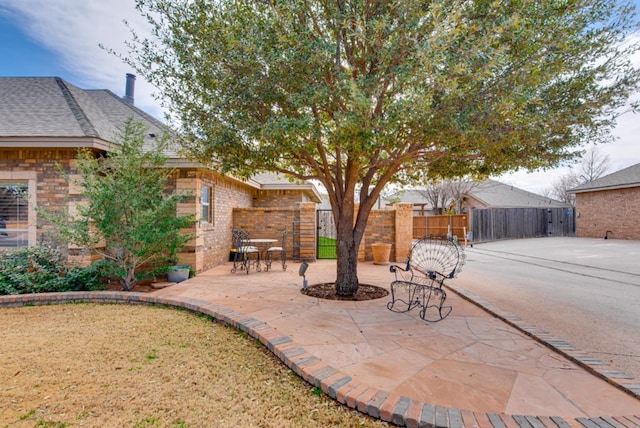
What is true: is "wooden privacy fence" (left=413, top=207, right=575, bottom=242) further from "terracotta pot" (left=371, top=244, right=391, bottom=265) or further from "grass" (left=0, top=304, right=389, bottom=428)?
"grass" (left=0, top=304, right=389, bottom=428)

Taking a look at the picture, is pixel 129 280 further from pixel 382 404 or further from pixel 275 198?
pixel 275 198

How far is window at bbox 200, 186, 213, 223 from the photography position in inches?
338

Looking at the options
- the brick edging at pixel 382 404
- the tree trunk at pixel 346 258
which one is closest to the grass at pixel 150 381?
the brick edging at pixel 382 404

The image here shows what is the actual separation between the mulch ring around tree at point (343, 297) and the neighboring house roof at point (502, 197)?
2228 centimetres

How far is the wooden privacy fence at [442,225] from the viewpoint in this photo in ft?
61.8

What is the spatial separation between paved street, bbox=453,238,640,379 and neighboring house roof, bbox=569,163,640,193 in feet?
25.5

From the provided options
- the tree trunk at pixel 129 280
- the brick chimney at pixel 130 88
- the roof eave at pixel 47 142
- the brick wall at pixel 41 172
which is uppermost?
the brick chimney at pixel 130 88

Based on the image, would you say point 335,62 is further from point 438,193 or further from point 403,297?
point 438,193

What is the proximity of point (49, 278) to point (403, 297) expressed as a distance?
6.71 meters

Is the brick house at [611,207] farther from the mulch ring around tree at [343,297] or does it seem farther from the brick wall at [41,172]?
the brick wall at [41,172]

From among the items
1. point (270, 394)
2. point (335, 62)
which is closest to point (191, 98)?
point (335, 62)

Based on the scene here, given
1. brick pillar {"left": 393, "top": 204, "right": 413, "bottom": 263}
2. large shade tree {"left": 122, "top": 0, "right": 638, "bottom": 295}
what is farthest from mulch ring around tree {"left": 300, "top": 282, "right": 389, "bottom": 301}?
brick pillar {"left": 393, "top": 204, "right": 413, "bottom": 263}

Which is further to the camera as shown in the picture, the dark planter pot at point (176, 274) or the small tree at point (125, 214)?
the dark planter pot at point (176, 274)

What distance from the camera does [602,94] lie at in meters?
4.65
